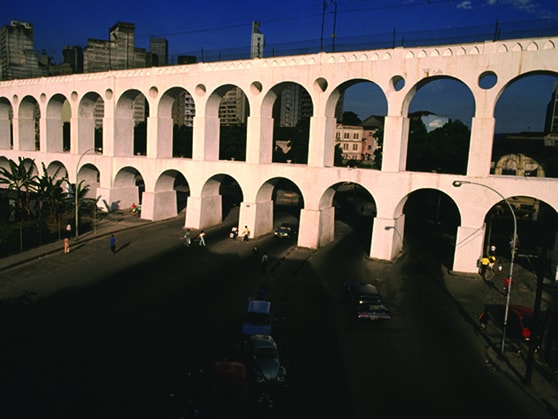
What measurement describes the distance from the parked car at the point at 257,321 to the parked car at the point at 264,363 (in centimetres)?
161

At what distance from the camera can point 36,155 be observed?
65.5 metres

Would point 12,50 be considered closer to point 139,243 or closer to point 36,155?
point 36,155

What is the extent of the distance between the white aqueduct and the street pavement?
179cm

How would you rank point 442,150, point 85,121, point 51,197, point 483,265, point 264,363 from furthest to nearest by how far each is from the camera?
point 442,150
point 85,121
point 51,197
point 483,265
point 264,363

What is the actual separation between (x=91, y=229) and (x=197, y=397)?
34.2m

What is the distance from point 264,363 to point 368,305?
896cm

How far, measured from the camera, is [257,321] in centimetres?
2308

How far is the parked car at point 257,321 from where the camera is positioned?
74.6ft

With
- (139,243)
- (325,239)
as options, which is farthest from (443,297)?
(139,243)

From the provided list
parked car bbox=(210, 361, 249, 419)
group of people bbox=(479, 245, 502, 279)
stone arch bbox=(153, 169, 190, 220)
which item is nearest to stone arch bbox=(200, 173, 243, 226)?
stone arch bbox=(153, 169, 190, 220)

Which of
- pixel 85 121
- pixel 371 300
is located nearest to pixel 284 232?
pixel 371 300

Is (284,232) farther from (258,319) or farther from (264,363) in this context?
(264,363)

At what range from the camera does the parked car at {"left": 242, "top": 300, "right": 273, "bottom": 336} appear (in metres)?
22.8

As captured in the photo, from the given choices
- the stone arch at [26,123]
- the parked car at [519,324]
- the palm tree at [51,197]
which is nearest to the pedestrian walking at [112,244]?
the palm tree at [51,197]
